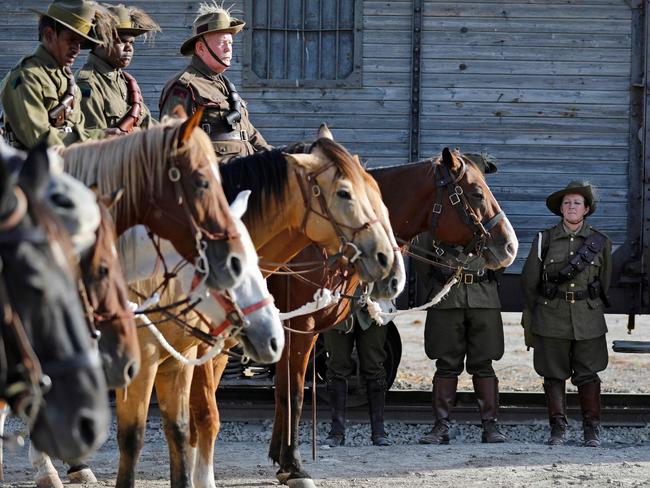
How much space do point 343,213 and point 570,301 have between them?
12.4 ft

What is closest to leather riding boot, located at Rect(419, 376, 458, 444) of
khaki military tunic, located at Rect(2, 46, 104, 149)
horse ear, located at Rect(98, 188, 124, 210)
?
khaki military tunic, located at Rect(2, 46, 104, 149)

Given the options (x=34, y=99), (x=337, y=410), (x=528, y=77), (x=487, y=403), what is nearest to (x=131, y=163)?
(x=34, y=99)

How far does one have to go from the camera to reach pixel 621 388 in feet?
42.9

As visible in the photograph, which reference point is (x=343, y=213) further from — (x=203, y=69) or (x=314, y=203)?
(x=203, y=69)

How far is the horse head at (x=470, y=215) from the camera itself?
870 cm

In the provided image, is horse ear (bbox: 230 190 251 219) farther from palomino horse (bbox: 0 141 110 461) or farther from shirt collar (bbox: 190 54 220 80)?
palomino horse (bbox: 0 141 110 461)

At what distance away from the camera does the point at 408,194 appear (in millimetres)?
8750

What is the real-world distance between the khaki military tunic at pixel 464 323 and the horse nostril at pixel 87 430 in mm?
6688

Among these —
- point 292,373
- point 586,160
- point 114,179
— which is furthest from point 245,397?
point 114,179

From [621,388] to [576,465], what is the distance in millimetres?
4419

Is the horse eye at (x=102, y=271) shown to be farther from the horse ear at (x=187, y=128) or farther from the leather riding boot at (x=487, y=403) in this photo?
the leather riding boot at (x=487, y=403)

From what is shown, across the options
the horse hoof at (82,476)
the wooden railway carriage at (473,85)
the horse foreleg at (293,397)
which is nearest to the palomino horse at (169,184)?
the horse foreleg at (293,397)

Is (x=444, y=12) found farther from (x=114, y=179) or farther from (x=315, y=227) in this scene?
(x=114, y=179)

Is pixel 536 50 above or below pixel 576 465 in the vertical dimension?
above
